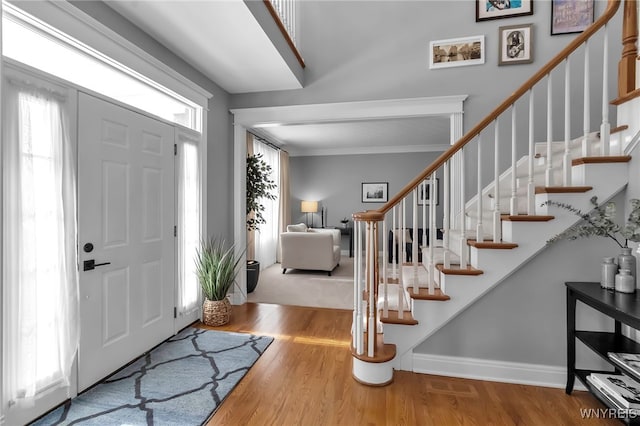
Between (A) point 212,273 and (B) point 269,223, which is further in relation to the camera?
Result: (B) point 269,223

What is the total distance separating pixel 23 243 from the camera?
1.61m

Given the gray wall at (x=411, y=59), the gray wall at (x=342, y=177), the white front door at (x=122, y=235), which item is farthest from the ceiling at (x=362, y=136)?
the white front door at (x=122, y=235)

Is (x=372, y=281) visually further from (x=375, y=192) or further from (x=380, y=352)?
(x=375, y=192)

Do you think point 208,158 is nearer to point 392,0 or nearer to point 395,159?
point 392,0

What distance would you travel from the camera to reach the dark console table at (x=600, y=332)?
1.48 meters

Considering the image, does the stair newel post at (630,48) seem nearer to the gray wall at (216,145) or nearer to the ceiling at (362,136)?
the ceiling at (362,136)

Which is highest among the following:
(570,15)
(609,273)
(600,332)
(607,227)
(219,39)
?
(570,15)

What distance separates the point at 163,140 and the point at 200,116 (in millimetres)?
662

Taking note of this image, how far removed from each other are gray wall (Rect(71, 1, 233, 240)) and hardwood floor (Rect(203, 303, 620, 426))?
171cm

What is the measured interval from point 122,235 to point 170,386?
3.60 feet

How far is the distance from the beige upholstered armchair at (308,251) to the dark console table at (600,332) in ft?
11.5

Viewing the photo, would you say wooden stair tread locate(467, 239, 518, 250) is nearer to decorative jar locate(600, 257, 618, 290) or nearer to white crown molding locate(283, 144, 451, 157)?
decorative jar locate(600, 257, 618, 290)

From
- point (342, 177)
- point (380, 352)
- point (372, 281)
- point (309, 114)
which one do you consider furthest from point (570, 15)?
point (342, 177)

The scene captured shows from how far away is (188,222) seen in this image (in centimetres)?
303
